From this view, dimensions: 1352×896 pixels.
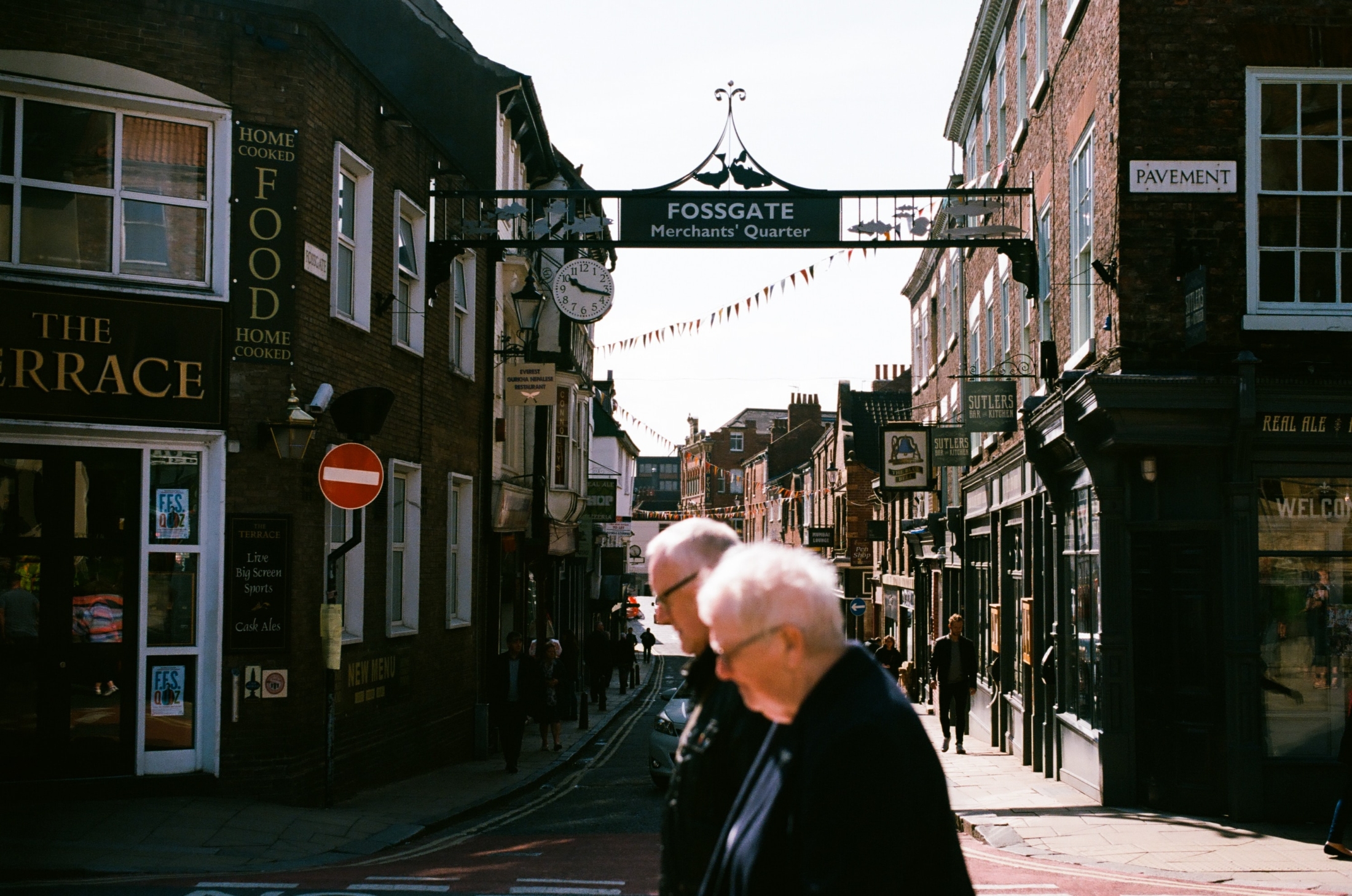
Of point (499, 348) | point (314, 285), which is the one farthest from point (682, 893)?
point (499, 348)

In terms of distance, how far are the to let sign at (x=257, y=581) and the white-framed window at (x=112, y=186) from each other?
7.04 feet

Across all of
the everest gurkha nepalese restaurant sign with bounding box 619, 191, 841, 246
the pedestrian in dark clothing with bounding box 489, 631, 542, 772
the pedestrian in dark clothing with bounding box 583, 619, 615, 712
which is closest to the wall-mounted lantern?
the everest gurkha nepalese restaurant sign with bounding box 619, 191, 841, 246

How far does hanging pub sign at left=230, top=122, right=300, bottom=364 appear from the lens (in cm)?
1174

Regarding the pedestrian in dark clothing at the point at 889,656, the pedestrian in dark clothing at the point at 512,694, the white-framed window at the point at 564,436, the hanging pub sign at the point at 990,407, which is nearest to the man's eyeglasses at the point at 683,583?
the pedestrian in dark clothing at the point at 512,694

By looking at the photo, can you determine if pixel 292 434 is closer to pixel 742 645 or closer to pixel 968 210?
pixel 968 210

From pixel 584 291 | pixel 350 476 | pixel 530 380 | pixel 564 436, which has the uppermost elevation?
pixel 584 291

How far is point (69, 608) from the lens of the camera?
1092 centimetres

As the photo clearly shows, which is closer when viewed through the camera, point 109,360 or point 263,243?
point 109,360

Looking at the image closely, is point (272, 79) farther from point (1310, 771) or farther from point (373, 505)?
point (1310, 771)

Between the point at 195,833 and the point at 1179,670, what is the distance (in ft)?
28.3

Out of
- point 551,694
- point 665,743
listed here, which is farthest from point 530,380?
point 665,743

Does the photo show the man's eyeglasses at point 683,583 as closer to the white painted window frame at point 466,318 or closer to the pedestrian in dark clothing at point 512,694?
the pedestrian in dark clothing at point 512,694

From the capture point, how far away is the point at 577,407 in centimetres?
3219

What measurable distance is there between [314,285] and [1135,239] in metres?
7.62
